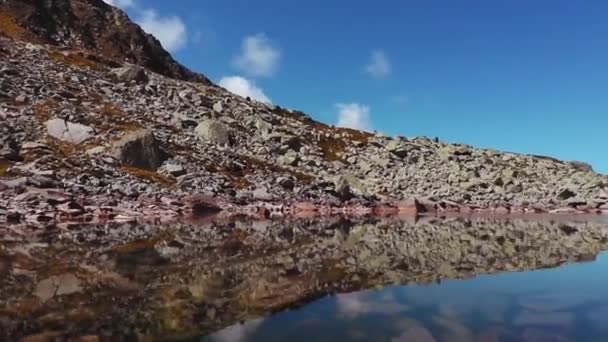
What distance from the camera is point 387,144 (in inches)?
3927

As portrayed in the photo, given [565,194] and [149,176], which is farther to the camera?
[565,194]

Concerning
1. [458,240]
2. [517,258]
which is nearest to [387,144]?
[458,240]

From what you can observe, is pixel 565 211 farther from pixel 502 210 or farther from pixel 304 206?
pixel 304 206

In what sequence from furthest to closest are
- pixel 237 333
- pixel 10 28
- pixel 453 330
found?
pixel 10 28 < pixel 453 330 < pixel 237 333

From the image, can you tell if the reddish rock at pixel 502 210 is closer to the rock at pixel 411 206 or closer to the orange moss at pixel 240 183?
the rock at pixel 411 206

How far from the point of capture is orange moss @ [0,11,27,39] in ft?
331

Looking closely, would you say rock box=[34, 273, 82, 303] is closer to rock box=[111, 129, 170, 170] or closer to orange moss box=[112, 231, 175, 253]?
orange moss box=[112, 231, 175, 253]

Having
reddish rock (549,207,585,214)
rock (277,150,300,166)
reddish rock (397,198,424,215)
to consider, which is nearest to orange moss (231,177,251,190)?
rock (277,150,300,166)

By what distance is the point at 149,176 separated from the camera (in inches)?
2267

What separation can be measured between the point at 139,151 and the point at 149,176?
558 cm

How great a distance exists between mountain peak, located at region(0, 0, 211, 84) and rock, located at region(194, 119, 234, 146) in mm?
40796

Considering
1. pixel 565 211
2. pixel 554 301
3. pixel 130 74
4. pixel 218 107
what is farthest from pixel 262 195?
pixel 554 301

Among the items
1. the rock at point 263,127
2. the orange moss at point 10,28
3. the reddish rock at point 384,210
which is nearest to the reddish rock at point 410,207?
the reddish rock at point 384,210

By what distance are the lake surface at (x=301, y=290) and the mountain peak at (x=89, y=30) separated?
92908 mm
